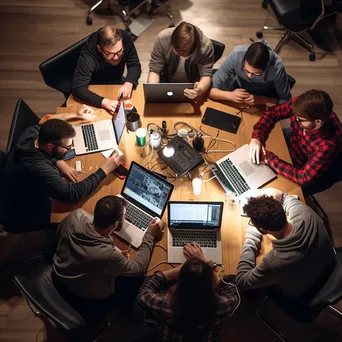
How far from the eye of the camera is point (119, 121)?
2.82 meters

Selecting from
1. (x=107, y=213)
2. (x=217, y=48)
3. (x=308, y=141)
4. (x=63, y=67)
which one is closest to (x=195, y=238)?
(x=107, y=213)

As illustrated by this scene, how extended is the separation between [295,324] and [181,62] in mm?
2390

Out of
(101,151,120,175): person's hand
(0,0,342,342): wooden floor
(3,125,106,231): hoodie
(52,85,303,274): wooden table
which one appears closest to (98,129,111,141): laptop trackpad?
(52,85,303,274): wooden table

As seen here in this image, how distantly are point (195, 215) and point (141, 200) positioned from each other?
400mm

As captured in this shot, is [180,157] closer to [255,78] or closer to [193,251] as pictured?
[193,251]

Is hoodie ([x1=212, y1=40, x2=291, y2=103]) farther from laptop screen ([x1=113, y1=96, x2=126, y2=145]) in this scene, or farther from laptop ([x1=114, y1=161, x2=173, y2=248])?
laptop ([x1=114, y1=161, x2=173, y2=248])

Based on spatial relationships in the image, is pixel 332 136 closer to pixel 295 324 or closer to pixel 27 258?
pixel 295 324

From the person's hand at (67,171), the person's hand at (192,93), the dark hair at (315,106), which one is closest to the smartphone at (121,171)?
the person's hand at (67,171)

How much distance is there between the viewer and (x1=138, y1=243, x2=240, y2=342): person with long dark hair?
2045 millimetres

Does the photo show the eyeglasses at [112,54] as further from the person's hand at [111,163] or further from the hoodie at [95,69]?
the person's hand at [111,163]

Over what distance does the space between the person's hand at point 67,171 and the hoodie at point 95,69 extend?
1.96 feet

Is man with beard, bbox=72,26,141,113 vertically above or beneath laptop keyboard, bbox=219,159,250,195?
above

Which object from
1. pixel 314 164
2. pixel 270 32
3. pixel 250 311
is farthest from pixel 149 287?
pixel 270 32

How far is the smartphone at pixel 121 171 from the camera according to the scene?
276 cm
